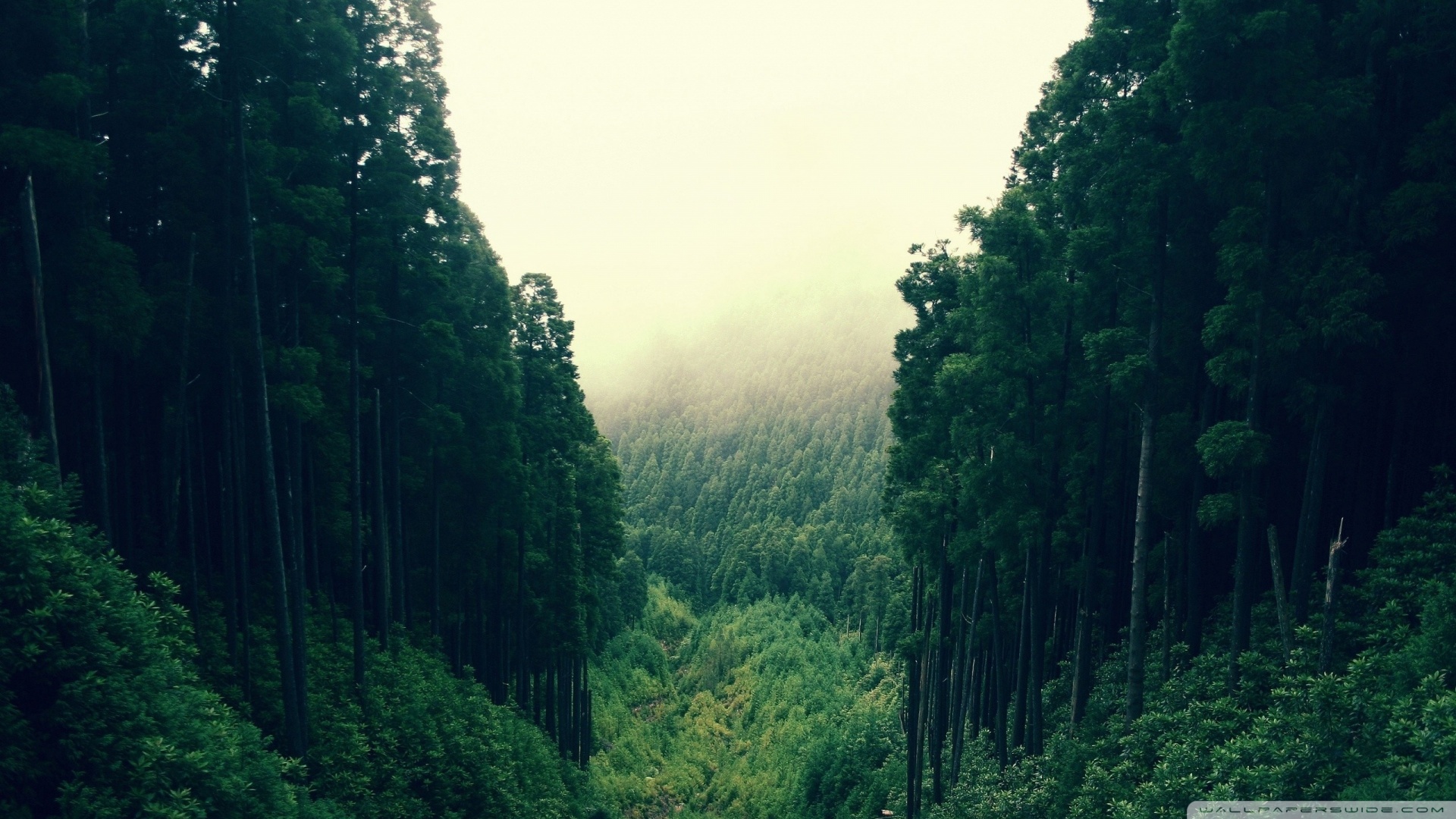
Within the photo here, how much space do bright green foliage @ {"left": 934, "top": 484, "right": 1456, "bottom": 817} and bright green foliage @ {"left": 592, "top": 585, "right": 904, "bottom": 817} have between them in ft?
49.3

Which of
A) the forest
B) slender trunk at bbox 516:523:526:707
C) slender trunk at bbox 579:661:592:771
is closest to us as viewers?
the forest

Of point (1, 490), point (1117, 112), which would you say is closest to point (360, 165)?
point (1, 490)

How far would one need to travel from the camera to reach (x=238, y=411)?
16.0 m

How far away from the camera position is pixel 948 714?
1241 inches

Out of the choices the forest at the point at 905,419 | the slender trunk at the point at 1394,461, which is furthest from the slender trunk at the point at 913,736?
the slender trunk at the point at 1394,461

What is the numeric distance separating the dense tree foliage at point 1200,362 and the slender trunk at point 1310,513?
0.13 ft

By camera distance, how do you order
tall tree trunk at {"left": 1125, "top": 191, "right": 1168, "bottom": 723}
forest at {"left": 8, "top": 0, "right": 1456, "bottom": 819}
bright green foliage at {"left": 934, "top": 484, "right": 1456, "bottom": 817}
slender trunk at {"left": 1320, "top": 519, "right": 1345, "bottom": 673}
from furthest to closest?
1. tall tree trunk at {"left": 1125, "top": 191, "right": 1168, "bottom": 723}
2. slender trunk at {"left": 1320, "top": 519, "right": 1345, "bottom": 673}
3. forest at {"left": 8, "top": 0, "right": 1456, "bottom": 819}
4. bright green foliage at {"left": 934, "top": 484, "right": 1456, "bottom": 817}

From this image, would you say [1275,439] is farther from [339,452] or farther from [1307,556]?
[339,452]

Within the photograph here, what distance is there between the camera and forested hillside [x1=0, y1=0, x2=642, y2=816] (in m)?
8.96

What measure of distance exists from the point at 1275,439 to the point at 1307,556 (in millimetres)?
3202

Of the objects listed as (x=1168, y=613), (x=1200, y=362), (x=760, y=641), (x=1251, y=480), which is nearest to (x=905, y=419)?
(x=1200, y=362)

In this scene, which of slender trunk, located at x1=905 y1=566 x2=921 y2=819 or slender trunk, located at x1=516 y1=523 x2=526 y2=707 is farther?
slender trunk, located at x1=516 y1=523 x2=526 y2=707

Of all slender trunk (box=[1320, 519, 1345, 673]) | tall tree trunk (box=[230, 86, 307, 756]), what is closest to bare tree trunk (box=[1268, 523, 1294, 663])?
slender trunk (box=[1320, 519, 1345, 673])

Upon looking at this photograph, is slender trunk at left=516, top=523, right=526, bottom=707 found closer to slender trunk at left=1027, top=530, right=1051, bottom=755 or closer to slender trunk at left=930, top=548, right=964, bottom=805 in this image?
slender trunk at left=930, top=548, right=964, bottom=805
